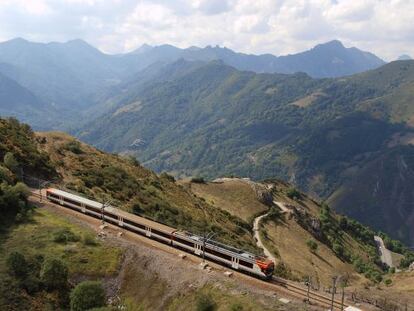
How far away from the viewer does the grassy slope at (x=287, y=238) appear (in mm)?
105312

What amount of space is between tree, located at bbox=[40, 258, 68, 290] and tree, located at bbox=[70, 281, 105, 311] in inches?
143

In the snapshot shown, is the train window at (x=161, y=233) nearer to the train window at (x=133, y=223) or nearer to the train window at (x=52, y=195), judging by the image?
the train window at (x=133, y=223)

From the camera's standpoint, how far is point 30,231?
6212 cm

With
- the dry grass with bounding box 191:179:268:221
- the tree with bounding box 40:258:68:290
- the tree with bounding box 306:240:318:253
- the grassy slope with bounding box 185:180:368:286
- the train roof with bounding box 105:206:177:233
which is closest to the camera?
the tree with bounding box 40:258:68:290

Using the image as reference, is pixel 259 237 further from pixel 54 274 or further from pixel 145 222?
pixel 54 274

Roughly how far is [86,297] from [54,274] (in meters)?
5.77

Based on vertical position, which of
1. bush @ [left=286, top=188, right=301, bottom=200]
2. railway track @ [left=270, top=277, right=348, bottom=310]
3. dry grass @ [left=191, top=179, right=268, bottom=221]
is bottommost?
bush @ [left=286, top=188, right=301, bottom=200]

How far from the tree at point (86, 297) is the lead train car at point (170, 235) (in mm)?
16539

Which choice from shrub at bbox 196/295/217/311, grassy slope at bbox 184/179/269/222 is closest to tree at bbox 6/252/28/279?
shrub at bbox 196/295/217/311

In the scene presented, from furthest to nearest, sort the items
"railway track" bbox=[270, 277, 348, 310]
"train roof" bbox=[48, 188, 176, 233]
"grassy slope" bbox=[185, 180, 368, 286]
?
1. "grassy slope" bbox=[185, 180, 368, 286]
2. "train roof" bbox=[48, 188, 176, 233]
3. "railway track" bbox=[270, 277, 348, 310]

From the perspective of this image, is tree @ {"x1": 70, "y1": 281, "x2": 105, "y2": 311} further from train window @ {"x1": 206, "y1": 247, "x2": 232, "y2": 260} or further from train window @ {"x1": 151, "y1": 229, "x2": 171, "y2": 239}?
train window @ {"x1": 151, "y1": 229, "x2": 171, "y2": 239}

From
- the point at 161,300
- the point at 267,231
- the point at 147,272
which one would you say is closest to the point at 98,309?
the point at 161,300

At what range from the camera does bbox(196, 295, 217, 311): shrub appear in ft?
149

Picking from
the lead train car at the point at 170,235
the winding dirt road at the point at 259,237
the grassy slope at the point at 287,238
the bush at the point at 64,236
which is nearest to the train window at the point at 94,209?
the lead train car at the point at 170,235
